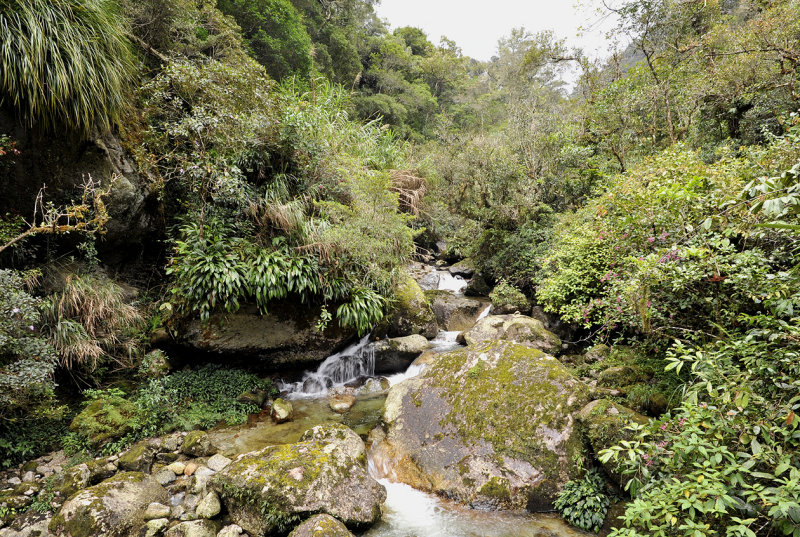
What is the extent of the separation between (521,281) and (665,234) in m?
6.18

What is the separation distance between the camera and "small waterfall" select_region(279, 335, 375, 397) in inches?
282

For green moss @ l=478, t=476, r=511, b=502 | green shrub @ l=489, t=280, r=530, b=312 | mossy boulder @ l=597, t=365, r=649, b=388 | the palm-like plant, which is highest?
the palm-like plant

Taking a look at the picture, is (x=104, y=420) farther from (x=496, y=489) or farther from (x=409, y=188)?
(x=409, y=188)

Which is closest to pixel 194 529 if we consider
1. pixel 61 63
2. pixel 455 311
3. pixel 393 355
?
pixel 393 355

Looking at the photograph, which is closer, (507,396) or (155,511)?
(155,511)

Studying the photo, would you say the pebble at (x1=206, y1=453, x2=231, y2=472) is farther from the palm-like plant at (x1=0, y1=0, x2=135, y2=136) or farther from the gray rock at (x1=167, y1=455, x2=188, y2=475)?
the palm-like plant at (x1=0, y1=0, x2=135, y2=136)

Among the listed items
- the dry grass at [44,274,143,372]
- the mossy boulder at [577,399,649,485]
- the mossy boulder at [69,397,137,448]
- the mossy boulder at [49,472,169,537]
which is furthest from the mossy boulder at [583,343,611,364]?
the dry grass at [44,274,143,372]

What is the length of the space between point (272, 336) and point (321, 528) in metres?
4.00

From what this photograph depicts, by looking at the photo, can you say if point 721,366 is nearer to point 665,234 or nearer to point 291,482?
point 665,234

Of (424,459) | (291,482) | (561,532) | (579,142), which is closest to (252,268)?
(291,482)

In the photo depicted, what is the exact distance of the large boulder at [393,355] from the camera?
793 centimetres

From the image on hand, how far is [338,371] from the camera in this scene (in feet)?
25.0

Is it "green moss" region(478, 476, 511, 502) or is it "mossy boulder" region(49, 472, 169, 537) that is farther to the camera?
"green moss" region(478, 476, 511, 502)

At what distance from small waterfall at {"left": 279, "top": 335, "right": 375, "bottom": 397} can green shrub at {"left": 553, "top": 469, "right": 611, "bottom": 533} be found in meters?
4.75
